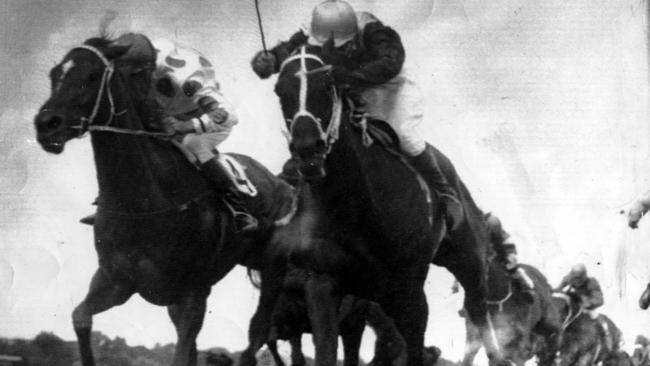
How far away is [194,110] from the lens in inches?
365

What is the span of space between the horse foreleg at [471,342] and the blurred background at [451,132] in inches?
2.0

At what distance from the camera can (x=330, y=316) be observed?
898 centimetres

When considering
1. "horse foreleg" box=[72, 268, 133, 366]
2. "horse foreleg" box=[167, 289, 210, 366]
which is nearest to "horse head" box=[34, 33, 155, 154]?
"horse foreleg" box=[72, 268, 133, 366]

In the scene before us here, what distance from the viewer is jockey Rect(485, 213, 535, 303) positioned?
9461 mm

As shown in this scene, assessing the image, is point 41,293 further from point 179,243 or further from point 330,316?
point 330,316

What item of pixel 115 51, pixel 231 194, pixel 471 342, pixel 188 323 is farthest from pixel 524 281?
pixel 115 51

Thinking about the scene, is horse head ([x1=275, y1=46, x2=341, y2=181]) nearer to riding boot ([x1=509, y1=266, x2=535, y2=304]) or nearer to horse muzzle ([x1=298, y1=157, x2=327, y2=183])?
horse muzzle ([x1=298, y1=157, x2=327, y2=183])

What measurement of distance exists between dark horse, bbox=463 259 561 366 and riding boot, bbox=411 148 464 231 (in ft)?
1.55

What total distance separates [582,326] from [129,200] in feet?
9.63

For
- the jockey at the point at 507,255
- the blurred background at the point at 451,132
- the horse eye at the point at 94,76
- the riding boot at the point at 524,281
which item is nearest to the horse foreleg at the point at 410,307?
the blurred background at the point at 451,132

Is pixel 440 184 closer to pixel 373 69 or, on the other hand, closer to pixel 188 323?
pixel 373 69

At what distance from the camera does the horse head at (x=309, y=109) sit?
8.51m

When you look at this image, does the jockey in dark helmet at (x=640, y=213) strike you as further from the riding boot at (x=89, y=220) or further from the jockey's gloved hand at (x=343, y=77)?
the riding boot at (x=89, y=220)

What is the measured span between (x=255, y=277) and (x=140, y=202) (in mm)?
876
